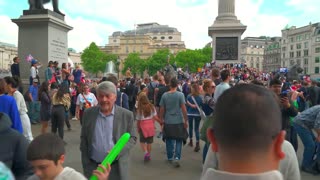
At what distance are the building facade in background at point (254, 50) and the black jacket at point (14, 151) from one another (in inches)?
6350

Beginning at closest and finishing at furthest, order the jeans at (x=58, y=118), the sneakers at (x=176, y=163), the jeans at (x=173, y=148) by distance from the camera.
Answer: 1. the sneakers at (x=176, y=163)
2. the jeans at (x=173, y=148)
3. the jeans at (x=58, y=118)

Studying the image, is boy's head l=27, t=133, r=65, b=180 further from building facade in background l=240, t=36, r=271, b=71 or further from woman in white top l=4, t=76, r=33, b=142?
building facade in background l=240, t=36, r=271, b=71

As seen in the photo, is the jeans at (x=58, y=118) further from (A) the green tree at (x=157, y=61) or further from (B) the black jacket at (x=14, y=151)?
(A) the green tree at (x=157, y=61)

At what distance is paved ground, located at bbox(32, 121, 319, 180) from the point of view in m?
7.09

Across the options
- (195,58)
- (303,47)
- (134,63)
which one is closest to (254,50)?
(303,47)

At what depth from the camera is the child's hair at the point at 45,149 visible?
2602 mm

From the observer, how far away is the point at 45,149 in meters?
2.62

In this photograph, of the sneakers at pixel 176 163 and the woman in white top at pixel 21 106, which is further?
the sneakers at pixel 176 163

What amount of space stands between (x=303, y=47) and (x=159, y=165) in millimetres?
123411

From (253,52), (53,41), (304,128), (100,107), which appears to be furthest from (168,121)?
(253,52)

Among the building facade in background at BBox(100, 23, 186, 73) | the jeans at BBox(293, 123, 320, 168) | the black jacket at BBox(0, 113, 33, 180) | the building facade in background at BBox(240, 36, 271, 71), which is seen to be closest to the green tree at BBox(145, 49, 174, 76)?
the building facade in background at BBox(100, 23, 186, 73)

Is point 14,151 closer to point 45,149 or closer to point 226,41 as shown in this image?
point 45,149

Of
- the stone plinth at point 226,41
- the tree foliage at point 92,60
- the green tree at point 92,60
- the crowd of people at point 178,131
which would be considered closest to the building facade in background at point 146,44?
the tree foliage at point 92,60

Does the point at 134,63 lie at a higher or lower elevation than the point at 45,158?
higher
